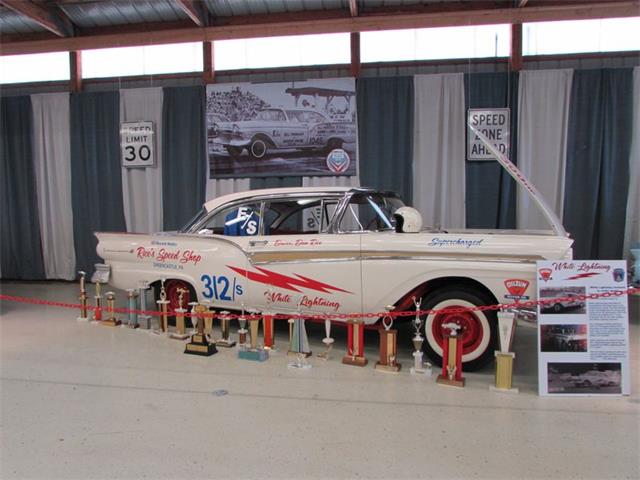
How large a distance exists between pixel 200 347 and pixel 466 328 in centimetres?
250

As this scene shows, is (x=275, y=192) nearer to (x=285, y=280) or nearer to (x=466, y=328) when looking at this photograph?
(x=285, y=280)

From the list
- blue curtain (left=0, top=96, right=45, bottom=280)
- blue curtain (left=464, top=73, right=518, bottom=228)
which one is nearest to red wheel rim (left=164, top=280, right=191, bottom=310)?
blue curtain (left=464, top=73, right=518, bottom=228)

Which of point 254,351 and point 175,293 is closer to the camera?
point 254,351

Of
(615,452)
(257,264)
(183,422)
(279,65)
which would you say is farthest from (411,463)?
(279,65)

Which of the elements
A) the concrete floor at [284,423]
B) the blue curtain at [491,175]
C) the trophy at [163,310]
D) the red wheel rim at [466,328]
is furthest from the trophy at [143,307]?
the blue curtain at [491,175]

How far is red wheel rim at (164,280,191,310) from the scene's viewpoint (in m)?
5.27

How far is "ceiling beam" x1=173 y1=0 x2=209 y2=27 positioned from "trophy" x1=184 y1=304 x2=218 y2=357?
470cm

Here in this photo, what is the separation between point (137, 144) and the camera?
8.19 metres

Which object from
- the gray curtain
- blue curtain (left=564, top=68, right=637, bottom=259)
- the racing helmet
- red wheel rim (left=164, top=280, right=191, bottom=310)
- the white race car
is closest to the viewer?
the white race car

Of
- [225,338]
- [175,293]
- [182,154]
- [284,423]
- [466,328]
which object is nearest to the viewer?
[284,423]

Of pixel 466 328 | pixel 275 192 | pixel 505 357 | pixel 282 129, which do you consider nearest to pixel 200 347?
pixel 275 192

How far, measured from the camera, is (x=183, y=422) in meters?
3.06

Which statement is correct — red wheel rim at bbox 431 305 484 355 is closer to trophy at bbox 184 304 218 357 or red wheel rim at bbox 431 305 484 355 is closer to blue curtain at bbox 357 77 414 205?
trophy at bbox 184 304 218 357

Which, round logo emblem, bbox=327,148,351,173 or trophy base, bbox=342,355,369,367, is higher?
round logo emblem, bbox=327,148,351,173
